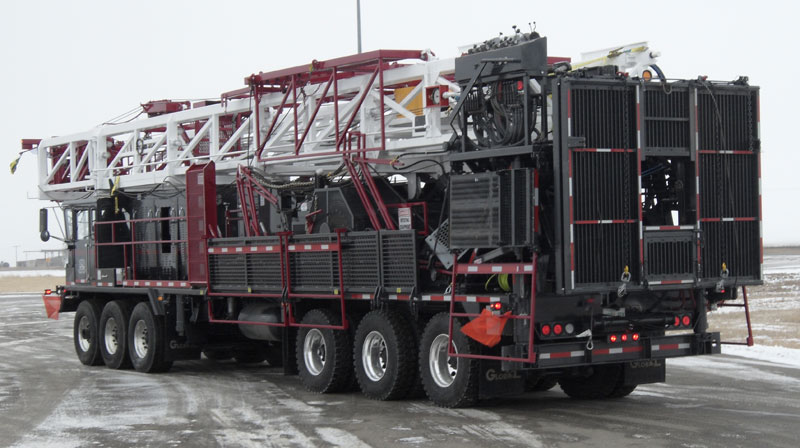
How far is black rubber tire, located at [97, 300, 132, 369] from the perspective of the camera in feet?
64.1

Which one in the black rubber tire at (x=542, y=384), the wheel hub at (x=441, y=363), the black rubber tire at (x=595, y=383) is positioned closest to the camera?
the wheel hub at (x=441, y=363)

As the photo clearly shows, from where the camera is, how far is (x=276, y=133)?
1683 centimetres

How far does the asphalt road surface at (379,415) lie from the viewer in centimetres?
1073

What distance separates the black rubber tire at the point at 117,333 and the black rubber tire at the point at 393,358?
6.89m

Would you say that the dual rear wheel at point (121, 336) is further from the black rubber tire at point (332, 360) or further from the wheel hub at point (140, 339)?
the black rubber tire at point (332, 360)

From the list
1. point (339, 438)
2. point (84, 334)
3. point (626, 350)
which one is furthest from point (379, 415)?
point (84, 334)

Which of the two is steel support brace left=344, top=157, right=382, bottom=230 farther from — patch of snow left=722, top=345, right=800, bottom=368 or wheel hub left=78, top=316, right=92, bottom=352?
wheel hub left=78, top=316, right=92, bottom=352

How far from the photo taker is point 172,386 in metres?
16.4

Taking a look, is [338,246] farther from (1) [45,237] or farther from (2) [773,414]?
(1) [45,237]

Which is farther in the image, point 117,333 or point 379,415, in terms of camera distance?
point 117,333

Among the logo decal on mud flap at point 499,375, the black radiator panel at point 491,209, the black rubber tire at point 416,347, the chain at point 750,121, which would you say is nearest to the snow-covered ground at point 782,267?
the chain at point 750,121

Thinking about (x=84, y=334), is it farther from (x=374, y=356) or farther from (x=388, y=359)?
(x=388, y=359)

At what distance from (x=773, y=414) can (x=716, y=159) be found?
2875 millimetres

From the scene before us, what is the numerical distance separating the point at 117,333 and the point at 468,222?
988cm
